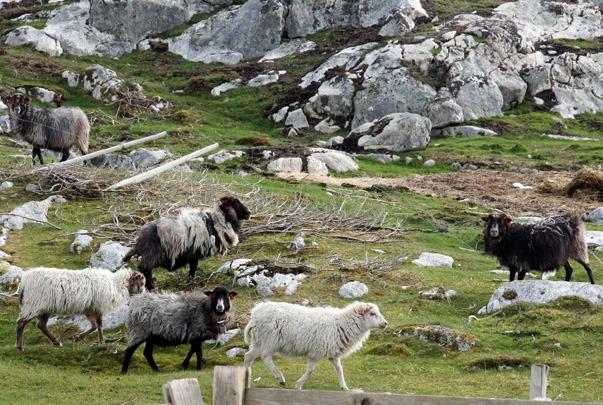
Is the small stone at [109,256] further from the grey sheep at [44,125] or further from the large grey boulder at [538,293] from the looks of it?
the grey sheep at [44,125]

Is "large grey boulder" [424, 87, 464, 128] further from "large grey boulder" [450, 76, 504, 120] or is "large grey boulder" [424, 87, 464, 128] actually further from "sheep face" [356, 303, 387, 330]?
"sheep face" [356, 303, 387, 330]

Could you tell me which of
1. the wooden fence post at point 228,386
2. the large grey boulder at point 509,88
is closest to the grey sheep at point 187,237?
the wooden fence post at point 228,386

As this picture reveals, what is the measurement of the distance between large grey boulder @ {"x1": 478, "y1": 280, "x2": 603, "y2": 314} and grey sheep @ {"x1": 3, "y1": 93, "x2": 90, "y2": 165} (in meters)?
15.7

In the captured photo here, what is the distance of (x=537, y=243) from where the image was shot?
18906mm

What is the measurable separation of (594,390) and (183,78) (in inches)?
1637

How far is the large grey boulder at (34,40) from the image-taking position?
5194cm

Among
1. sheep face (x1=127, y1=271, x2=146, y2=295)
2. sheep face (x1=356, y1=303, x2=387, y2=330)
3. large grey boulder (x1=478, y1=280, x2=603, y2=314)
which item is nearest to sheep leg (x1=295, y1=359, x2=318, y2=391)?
sheep face (x1=356, y1=303, x2=387, y2=330)

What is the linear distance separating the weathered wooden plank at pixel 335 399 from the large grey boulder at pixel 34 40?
154 feet

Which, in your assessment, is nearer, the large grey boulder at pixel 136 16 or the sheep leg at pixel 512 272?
the sheep leg at pixel 512 272

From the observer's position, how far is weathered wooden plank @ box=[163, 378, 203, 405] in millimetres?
7484

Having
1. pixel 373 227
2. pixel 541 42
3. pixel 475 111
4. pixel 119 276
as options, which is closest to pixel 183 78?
pixel 475 111

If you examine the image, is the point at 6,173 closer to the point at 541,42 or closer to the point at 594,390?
the point at 594,390

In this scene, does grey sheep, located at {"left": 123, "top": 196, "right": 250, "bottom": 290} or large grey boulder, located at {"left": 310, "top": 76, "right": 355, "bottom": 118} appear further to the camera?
large grey boulder, located at {"left": 310, "top": 76, "right": 355, "bottom": 118}

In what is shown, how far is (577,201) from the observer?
98.0 feet
